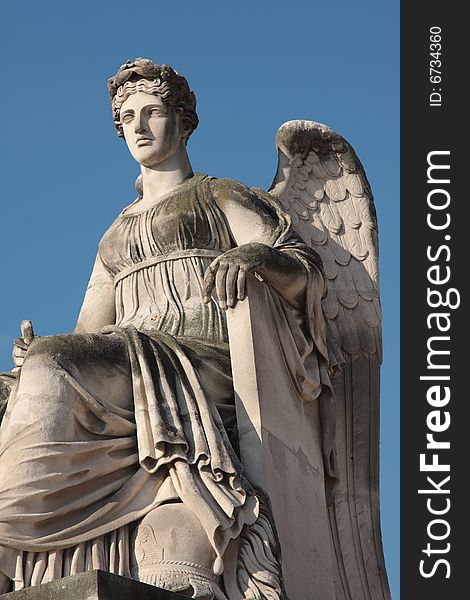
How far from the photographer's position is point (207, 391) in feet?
38.1

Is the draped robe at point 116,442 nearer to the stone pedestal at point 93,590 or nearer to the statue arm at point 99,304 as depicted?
the stone pedestal at point 93,590

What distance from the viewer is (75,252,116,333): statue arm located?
12.9 metres

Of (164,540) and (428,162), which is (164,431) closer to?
(164,540)

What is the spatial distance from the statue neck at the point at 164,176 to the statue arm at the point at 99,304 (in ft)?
1.77

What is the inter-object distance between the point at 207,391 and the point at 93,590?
6.21ft

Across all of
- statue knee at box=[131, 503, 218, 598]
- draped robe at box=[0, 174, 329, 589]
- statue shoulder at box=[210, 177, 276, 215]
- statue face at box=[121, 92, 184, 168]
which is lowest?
statue knee at box=[131, 503, 218, 598]

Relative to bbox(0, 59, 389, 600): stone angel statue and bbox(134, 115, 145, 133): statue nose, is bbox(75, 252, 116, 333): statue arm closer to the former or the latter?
bbox(0, 59, 389, 600): stone angel statue

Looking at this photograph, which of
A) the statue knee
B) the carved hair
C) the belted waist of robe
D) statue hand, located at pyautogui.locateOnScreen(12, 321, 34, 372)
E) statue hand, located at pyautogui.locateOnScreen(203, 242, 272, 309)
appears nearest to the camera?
the statue knee

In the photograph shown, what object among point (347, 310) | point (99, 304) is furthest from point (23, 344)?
point (347, 310)

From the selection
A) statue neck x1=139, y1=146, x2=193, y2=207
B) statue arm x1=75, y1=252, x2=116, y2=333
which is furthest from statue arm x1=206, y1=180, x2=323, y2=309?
statue arm x1=75, y1=252, x2=116, y2=333

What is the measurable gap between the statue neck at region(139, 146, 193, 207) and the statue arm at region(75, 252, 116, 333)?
54 cm

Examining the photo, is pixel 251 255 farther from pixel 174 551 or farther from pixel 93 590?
pixel 93 590

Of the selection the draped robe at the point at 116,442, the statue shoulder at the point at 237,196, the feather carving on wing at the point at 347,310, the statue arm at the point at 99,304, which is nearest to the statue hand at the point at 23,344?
the draped robe at the point at 116,442

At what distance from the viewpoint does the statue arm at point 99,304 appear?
12883 millimetres
